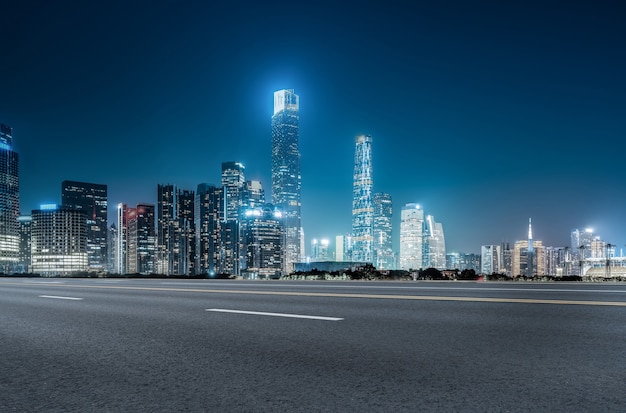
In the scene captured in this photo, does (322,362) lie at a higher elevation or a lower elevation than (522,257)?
higher

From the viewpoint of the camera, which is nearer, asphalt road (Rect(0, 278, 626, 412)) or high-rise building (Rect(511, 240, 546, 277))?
asphalt road (Rect(0, 278, 626, 412))

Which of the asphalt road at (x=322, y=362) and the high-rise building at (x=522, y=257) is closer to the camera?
the asphalt road at (x=322, y=362)

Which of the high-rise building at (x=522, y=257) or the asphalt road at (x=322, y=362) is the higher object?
the asphalt road at (x=322, y=362)

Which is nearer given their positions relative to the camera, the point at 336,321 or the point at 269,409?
the point at 269,409

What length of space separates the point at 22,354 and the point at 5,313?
574 cm

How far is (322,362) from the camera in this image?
507 centimetres

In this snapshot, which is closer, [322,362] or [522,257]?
[322,362]

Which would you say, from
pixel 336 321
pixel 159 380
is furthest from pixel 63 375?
pixel 336 321

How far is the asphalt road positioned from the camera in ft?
12.4

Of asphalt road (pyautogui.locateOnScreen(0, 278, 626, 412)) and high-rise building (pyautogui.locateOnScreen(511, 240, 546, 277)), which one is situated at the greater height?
asphalt road (pyautogui.locateOnScreen(0, 278, 626, 412))

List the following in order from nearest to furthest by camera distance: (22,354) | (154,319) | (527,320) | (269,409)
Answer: (269,409), (22,354), (527,320), (154,319)

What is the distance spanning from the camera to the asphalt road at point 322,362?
3.78 metres

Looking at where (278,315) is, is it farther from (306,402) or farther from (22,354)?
(306,402)

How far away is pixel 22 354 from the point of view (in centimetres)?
591
